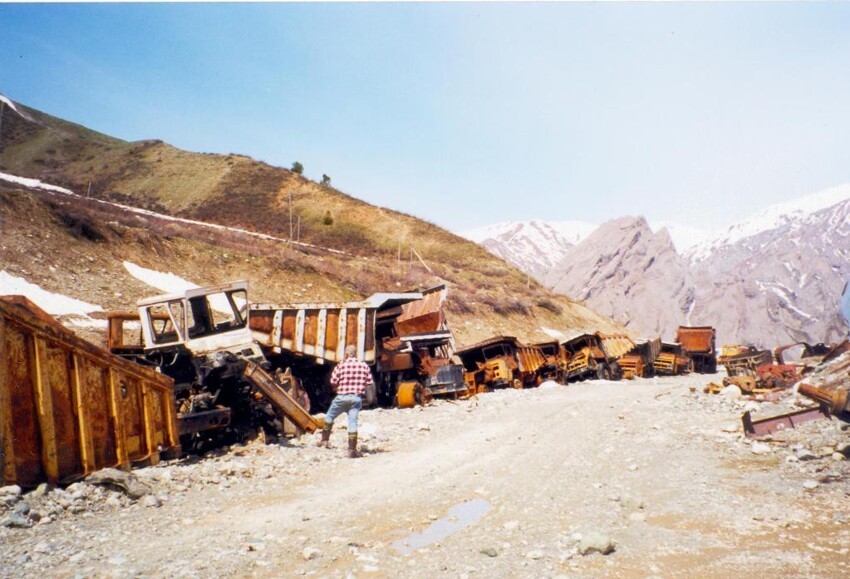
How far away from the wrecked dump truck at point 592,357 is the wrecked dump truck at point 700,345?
770cm

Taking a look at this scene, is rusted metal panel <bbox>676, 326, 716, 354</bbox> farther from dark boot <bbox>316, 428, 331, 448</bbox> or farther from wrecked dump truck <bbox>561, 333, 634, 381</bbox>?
dark boot <bbox>316, 428, 331, 448</bbox>

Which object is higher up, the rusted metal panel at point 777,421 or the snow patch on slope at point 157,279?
the snow patch on slope at point 157,279

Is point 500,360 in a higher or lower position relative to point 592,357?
higher

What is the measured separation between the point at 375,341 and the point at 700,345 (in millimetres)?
21868

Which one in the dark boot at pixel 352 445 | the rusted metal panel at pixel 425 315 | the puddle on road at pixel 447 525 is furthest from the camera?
the rusted metal panel at pixel 425 315

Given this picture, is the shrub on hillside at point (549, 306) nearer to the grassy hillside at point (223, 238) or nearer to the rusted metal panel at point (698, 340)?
the grassy hillside at point (223, 238)

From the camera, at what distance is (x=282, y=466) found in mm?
6934

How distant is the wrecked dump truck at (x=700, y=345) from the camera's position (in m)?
28.4

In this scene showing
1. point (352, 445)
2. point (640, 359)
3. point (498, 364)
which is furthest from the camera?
point (640, 359)

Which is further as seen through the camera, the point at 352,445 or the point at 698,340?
the point at 698,340

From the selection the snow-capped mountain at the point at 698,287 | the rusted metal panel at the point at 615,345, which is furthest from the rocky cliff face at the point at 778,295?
the rusted metal panel at the point at 615,345

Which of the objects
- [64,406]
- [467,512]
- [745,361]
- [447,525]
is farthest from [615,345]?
[64,406]

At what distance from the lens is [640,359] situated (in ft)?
80.6

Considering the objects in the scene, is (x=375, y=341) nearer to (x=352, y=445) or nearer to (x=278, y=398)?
(x=278, y=398)
